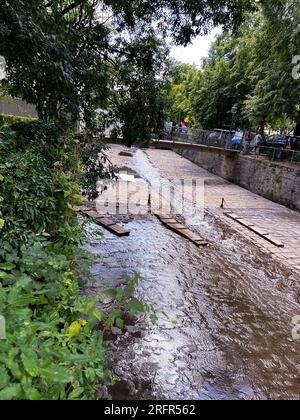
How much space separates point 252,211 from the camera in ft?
39.6

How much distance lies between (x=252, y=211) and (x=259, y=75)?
6714mm

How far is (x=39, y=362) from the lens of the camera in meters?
1.51

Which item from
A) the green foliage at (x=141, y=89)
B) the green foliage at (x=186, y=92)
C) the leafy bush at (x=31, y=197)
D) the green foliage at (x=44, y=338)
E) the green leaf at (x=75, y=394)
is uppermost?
the green foliage at (x=186, y=92)

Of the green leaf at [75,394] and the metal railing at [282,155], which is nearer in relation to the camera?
the green leaf at [75,394]

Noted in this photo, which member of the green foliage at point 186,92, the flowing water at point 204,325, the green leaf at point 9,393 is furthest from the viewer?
the green foliage at point 186,92

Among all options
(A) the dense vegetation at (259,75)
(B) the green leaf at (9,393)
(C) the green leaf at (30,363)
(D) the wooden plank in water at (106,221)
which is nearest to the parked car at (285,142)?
(A) the dense vegetation at (259,75)

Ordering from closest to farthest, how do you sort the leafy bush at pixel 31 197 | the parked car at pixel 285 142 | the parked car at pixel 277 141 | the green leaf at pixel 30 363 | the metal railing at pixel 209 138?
the green leaf at pixel 30 363 < the leafy bush at pixel 31 197 < the parked car at pixel 285 142 < the parked car at pixel 277 141 < the metal railing at pixel 209 138

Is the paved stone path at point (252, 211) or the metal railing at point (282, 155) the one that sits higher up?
the metal railing at point (282, 155)

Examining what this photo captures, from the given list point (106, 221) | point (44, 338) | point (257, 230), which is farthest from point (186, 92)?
point (44, 338)

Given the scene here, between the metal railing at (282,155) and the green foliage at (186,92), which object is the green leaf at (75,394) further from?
the green foliage at (186,92)

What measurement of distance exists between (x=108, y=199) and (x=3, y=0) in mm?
7693

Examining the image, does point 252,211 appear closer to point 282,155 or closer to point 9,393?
point 282,155

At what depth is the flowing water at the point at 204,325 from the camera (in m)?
3.71

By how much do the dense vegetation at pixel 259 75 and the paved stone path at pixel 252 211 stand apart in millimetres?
3481
